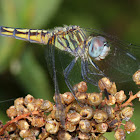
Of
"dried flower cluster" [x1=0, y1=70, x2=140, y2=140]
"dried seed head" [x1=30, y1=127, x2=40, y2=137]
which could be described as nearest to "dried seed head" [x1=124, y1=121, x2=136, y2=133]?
"dried flower cluster" [x1=0, y1=70, x2=140, y2=140]

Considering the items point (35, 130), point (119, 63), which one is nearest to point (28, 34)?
point (119, 63)

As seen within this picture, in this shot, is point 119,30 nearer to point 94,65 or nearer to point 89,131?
point 94,65

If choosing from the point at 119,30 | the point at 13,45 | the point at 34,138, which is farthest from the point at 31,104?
the point at 119,30

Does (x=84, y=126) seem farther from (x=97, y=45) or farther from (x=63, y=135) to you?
(x=97, y=45)

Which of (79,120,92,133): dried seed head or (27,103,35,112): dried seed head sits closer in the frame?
(79,120,92,133): dried seed head

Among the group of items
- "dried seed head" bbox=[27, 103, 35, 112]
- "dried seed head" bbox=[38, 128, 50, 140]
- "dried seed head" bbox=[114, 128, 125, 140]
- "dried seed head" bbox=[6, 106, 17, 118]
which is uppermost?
"dried seed head" bbox=[27, 103, 35, 112]

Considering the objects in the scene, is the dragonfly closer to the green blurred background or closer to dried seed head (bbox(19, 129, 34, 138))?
the green blurred background

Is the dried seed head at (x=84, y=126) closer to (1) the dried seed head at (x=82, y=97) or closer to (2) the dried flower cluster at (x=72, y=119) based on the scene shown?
(2) the dried flower cluster at (x=72, y=119)
